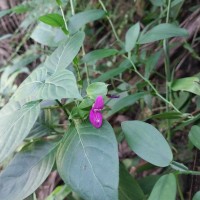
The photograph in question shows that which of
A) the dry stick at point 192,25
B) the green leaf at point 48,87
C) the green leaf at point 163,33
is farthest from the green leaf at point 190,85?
the dry stick at point 192,25

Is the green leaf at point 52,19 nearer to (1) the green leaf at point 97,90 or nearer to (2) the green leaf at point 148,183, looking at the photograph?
(1) the green leaf at point 97,90

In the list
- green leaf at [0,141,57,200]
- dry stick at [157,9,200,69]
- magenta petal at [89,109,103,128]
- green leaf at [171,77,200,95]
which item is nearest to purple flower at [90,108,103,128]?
magenta petal at [89,109,103,128]

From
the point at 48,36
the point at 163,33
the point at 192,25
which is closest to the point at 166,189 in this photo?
the point at 163,33

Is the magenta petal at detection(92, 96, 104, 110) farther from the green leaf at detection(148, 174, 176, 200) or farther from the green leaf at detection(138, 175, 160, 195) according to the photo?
the green leaf at detection(138, 175, 160, 195)

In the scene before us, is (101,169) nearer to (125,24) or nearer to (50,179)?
(50,179)

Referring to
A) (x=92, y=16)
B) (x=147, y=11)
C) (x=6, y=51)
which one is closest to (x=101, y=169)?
(x=92, y=16)

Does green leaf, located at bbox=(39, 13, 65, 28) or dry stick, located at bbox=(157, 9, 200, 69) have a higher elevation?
green leaf, located at bbox=(39, 13, 65, 28)

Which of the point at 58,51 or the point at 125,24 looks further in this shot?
the point at 125,24
